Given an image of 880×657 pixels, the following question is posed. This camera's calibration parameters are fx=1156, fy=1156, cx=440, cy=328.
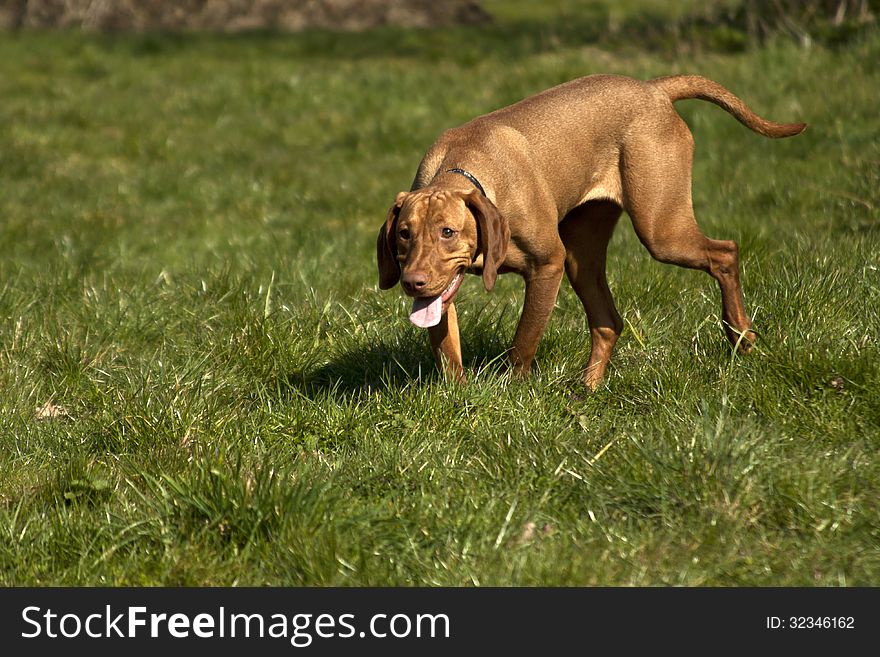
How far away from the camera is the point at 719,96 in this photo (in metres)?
5.16

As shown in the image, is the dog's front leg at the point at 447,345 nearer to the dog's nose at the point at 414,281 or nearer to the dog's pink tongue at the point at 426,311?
the dog's pink tongue at the point at 426,311

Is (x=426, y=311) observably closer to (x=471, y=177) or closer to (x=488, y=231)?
(x=488, y=231)

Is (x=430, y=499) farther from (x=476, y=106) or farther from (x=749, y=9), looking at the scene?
(x=749, y=9)

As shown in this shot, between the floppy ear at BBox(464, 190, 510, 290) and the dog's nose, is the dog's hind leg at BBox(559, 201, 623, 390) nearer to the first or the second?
the floppy ear at BBox(464, 190, 510, 290)

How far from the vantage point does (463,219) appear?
4172 millimetres

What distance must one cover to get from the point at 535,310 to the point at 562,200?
0.48 meters

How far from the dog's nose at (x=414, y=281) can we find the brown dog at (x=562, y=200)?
12 centimetres

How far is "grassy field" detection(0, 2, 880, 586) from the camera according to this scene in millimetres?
3475

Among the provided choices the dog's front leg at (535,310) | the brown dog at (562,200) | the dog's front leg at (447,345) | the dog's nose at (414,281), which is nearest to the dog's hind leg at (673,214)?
the brown dog at (562,200)

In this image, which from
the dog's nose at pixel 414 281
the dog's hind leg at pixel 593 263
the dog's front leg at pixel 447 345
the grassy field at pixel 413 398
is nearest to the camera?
the grassy field at pixel 413 398

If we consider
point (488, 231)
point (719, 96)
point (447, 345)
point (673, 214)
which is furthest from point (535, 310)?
point (719, 96)

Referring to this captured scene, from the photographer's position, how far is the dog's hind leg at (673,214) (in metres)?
4.78
